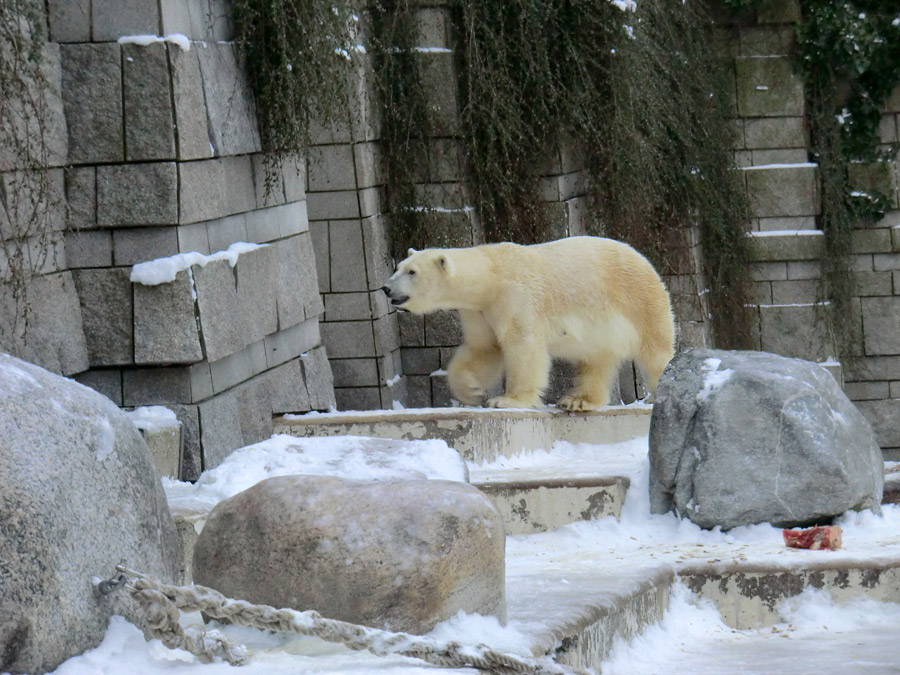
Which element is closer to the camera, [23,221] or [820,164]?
[23,221]

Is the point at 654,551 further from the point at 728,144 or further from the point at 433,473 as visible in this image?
the point at 728,144

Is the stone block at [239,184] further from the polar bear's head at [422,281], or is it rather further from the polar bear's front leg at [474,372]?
the polar bear's front leg at [474,372]

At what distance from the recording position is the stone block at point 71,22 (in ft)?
13.6

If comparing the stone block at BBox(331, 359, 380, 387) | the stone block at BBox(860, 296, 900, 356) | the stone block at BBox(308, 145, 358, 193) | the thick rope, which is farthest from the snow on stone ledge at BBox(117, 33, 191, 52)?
the stone block at BBox(860, 296, 900, 356)

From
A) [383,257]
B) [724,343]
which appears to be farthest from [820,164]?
[383,257]

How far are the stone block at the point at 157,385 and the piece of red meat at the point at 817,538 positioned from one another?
201 centimetres

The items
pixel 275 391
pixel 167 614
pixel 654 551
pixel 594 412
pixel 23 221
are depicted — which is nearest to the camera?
pixel 167 614

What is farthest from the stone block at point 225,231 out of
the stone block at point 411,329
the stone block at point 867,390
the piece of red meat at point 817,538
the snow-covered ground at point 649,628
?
the stone block at point 867,390

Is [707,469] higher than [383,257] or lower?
lower

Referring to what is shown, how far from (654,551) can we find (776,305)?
18.5 feet

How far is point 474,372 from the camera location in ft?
18.9

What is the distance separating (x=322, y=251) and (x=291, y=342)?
109 cm

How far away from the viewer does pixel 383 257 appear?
20.6ft

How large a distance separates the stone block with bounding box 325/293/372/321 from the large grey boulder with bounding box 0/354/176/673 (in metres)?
3.69
